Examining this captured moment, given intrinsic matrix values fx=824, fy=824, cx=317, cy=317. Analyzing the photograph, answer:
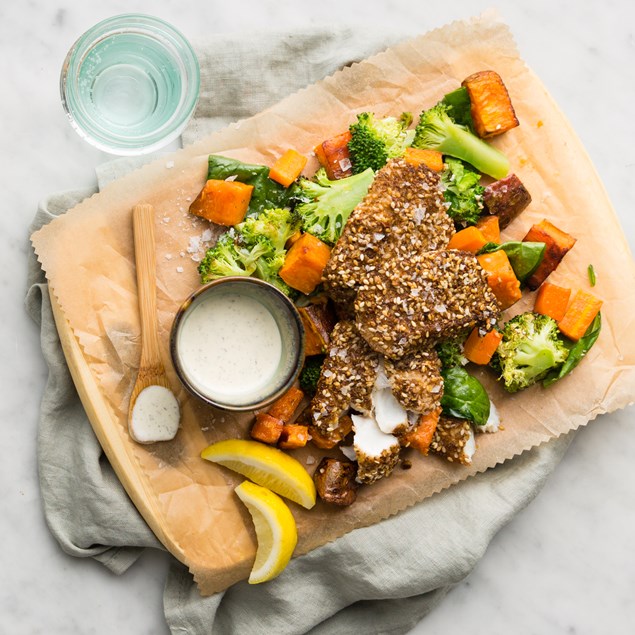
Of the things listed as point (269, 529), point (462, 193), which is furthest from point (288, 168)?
point (269, 529)

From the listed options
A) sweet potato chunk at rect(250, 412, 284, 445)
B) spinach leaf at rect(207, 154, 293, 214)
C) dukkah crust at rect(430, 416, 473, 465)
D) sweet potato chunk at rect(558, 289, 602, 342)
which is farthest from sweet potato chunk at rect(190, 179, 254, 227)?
sweet potato chunk at rect(558, 289, 602, 342)

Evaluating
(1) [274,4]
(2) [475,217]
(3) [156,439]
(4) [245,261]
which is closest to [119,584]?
(3) [156,439]

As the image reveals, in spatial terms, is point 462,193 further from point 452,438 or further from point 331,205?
point 452,438

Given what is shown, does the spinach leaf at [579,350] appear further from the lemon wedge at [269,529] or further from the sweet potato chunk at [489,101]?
the lemon wedge at [269,529]

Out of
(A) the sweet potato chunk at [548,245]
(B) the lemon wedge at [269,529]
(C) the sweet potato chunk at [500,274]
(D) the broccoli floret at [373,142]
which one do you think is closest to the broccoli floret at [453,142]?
(D) the broccoli floret at [373,142]

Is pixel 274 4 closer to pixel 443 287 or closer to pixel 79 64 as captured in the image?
pixel 79 64

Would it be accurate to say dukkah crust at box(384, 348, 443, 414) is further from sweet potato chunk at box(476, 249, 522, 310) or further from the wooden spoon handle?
the wooden spoon handle
